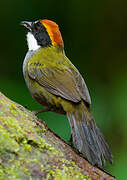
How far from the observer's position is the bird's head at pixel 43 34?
14.7 feet

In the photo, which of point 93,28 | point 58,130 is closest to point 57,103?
point 58,130

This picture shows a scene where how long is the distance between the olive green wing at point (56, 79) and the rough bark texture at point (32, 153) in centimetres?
62

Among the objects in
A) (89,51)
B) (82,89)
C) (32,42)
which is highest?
(32,42)

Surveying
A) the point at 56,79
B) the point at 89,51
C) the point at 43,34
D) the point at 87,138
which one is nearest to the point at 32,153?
the point at 87,138

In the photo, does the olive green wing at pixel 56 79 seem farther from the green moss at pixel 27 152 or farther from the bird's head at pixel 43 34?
the green moss at pixel 27 152

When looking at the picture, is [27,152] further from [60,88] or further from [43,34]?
[43,34]

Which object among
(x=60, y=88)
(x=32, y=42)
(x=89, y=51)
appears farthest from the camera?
(x=89, y=51)

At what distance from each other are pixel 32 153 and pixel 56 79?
139cm

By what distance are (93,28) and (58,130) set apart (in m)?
1.95

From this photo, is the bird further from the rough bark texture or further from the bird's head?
the rough bark texture

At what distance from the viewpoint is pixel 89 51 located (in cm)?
562

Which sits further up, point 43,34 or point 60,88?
point 43,34

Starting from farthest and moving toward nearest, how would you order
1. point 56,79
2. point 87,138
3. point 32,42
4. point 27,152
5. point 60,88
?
point 32,42 → point 56,79 → point 60,88 → point 87,138 → point 27,152

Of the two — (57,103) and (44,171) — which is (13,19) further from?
(44,171)
